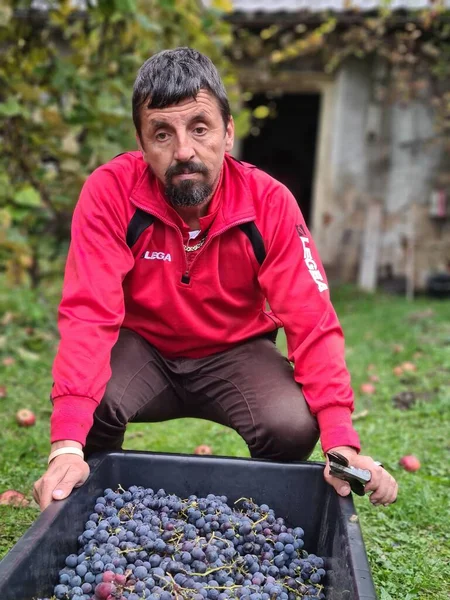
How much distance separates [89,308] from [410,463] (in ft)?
4.96

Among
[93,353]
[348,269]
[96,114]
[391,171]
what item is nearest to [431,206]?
[391,171]

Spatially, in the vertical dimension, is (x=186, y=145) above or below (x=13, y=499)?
above

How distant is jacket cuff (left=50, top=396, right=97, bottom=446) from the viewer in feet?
5.84

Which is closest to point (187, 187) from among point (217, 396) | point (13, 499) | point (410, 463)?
point (217, 396)

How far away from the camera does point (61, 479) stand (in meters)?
1.67

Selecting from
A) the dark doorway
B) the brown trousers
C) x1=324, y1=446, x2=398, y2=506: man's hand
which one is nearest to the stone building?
the dark doorway

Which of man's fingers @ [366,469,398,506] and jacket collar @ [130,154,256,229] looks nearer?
man's fingers @ [366,469,398,506]

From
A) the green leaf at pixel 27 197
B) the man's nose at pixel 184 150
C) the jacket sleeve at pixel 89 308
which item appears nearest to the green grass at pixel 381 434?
the jacket sleeve at pixel 89 308

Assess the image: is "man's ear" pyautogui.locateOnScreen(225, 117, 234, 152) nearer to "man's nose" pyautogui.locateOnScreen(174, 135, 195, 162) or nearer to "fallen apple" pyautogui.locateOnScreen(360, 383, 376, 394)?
"man's nose" pyautogui.locateOnScreen(174, 135, 195, 162)

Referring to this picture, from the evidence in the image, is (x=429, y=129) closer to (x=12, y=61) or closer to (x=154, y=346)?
(x=12, y=61)

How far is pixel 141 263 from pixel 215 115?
20.1 inches

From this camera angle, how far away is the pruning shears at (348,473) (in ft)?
5.59

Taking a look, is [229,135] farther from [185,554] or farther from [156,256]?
[185,554]

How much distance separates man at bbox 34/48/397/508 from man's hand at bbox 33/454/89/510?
5.2 inches
